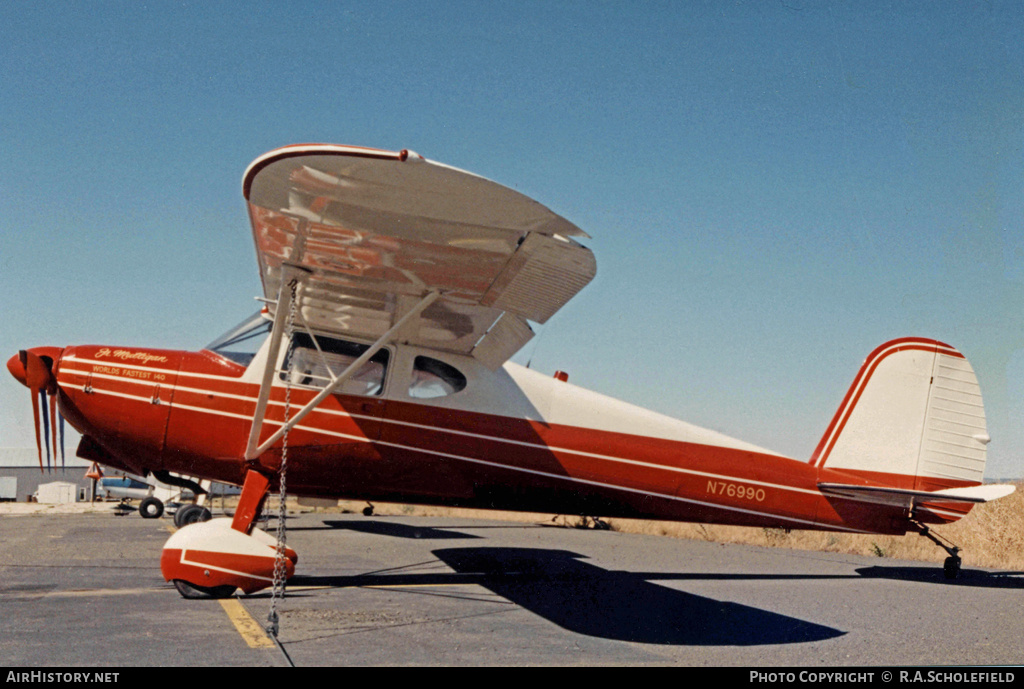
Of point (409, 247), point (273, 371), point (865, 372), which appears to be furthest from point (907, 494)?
point (273, 371)

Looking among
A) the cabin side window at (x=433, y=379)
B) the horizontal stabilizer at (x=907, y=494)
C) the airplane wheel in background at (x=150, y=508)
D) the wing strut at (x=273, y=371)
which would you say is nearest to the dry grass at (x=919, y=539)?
the horizontal stabilizer at (x=907, y=494)

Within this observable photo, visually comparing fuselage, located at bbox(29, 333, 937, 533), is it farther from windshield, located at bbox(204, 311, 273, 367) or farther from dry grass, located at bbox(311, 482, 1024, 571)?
dry grass, located at bbox(311, 482, 1024, 571)

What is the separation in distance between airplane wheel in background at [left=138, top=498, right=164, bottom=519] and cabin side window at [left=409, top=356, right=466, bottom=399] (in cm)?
1375

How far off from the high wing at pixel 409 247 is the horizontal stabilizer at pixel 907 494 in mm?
4195

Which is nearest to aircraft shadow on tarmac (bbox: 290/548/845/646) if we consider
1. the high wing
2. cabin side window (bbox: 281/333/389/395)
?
cabin side window (bbox: 281/333/389/395)

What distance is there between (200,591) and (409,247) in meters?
3.50

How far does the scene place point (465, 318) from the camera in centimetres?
709

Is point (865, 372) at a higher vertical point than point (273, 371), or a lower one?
higher

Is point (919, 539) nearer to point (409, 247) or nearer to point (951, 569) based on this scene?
point (951, 569)

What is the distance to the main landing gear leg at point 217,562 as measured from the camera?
616 centimetres

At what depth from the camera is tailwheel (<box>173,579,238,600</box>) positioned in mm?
6250

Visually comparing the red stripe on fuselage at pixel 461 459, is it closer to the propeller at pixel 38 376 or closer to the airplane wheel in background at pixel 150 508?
the propeller at pixel 38 376

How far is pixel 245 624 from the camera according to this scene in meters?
5.36
